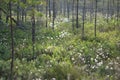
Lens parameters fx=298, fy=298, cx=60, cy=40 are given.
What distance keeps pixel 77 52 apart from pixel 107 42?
4413mm

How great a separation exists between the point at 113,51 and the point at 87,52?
224 centimetres

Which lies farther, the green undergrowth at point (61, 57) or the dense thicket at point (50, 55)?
the green undergrowth at point (61, 57)

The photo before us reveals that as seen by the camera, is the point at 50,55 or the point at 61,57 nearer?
the point at 61,57

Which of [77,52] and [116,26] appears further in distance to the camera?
[116,26]

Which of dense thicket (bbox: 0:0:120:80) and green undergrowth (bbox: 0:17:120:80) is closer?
dense thicket (bbox: 0:0:120:80)

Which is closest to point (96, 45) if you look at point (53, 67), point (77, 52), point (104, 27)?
point (77, 52)

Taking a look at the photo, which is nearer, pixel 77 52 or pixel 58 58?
pixel 58 58

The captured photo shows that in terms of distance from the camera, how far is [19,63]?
17.5m

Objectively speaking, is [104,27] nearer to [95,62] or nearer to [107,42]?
[107,42]

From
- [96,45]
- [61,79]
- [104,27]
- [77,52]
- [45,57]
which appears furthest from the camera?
[104,27]

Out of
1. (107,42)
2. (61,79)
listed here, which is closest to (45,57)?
Answer: (61,79)

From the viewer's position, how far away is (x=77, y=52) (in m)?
21.8

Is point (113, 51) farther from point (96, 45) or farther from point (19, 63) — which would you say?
point (19, 63)

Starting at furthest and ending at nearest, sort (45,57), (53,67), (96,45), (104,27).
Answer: (104,27) → (96,45) → (45,57) → (53,67)
